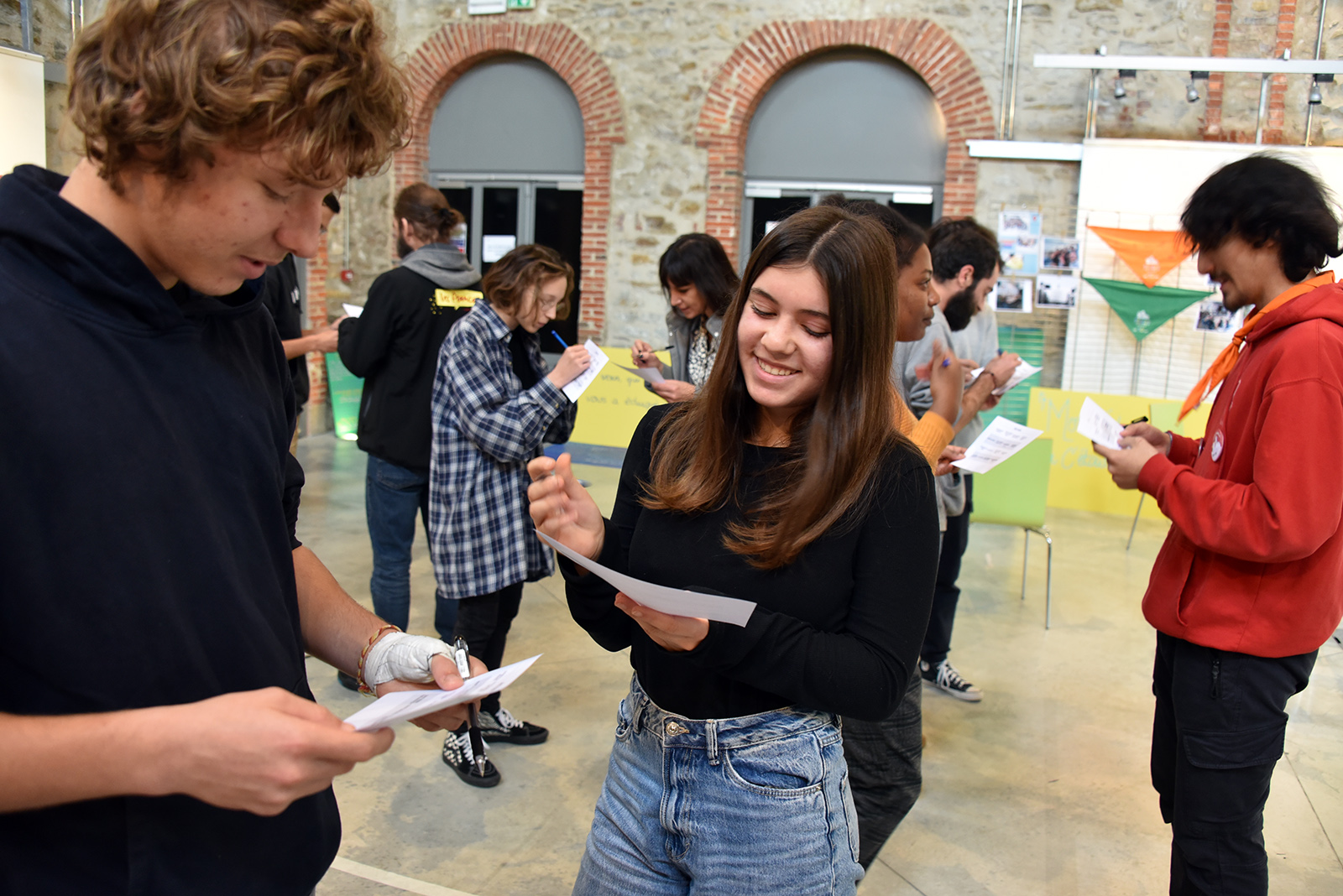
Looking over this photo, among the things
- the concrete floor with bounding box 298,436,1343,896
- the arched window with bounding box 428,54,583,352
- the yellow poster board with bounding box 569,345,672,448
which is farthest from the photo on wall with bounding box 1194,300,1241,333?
the arched window with bounding box 428,54,583,352

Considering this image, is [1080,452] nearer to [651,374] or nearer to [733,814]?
[651,374]

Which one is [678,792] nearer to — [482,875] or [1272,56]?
[482,875]

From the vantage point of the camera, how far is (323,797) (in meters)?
1.15

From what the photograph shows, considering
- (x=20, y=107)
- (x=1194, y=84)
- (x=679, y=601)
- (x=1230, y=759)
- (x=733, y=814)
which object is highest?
(x=1194, y=84)

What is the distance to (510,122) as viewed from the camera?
9.96 m

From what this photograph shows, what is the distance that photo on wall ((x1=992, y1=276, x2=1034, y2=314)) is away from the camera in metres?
8.55

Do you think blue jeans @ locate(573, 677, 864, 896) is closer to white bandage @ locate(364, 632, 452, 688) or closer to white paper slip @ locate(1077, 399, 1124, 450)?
white bandage @ locate(364, 632, 452, 688)

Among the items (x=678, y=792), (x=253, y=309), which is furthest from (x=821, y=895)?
(x=253, y=309)

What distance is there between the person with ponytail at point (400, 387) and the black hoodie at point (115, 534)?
2592mm

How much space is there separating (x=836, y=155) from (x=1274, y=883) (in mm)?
7506

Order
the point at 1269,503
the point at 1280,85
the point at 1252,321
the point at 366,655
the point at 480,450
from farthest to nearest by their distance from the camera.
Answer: the point at 1280,85 → the point at 480,450 → the point at 1252,321 → the point at 1269,503 → the point at 366,655

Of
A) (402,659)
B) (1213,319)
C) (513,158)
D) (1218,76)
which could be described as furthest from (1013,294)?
(402,659)

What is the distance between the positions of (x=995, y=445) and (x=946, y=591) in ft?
3.25

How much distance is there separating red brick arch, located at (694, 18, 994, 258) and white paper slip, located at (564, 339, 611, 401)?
20.2ft
